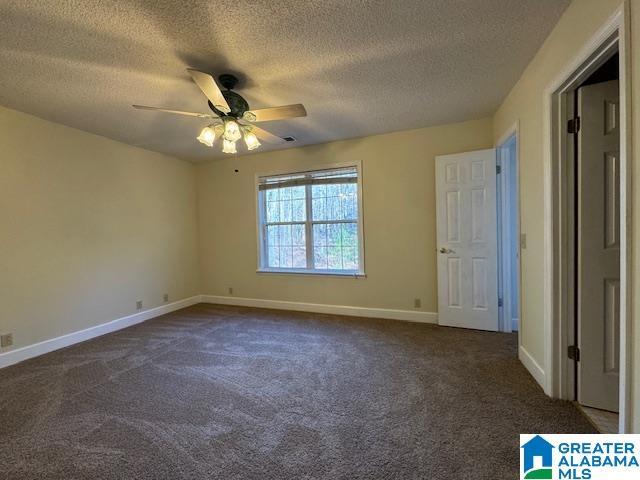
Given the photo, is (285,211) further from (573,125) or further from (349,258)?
(573,125)

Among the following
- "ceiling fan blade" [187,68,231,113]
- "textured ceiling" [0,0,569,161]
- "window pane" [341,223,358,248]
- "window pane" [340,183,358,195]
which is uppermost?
"textured ceiling" [0,0,569,161]

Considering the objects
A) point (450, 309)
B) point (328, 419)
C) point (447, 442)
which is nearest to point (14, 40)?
point (328, 419)

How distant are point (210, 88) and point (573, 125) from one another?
2370mm

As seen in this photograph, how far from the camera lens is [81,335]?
3400 millimetres

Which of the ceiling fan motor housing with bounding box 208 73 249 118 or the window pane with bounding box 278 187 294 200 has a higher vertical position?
the ceiling fan motor housing with bounding box 208 73 249 118

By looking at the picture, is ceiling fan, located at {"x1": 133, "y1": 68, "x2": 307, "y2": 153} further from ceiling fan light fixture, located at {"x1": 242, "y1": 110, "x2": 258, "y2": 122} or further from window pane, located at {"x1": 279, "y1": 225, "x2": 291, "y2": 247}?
window pane, located at {"x1": 279, "y1": 225, "x2": 291, "y2": 247}

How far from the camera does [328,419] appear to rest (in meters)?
1.86

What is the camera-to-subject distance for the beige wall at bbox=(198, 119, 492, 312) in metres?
3.68

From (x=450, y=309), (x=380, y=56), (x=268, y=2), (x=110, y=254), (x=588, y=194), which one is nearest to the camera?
(x=268, y=2)

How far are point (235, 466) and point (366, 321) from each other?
100 inches

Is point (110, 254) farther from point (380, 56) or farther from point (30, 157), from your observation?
point (380, 56)

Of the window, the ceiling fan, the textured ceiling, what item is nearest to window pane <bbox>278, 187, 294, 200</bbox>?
the window

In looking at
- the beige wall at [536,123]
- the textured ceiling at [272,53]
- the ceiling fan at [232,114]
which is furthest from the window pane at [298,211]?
the beige wall at [536,123]

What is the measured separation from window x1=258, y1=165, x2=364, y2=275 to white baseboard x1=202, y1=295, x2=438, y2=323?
50cm
